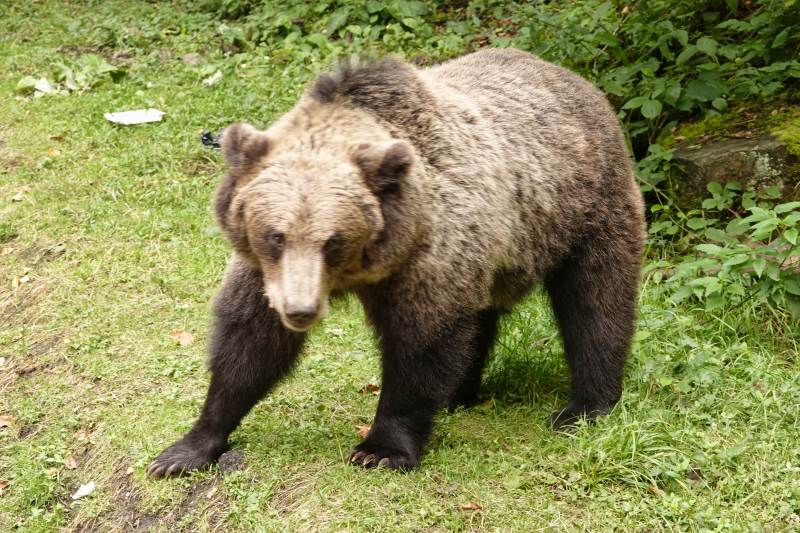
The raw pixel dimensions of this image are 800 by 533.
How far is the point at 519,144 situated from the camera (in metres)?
5.54

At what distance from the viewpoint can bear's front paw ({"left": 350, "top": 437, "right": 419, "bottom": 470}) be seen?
16.9 feet

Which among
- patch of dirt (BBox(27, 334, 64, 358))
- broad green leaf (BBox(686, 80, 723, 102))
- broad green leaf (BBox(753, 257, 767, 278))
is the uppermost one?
broad green leaf (BBox(686, 80, 723, 102))

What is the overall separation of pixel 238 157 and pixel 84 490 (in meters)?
2.27

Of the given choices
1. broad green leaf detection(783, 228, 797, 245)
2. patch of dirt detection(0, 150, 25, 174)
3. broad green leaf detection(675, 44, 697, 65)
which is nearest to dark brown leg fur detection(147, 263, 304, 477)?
broad green leaf detection(783, 228, 797, 245)

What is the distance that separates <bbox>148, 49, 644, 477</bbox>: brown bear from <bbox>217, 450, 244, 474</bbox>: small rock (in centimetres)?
5

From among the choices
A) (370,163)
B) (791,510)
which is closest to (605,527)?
(791,510)

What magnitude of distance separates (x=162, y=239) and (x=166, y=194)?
71cm

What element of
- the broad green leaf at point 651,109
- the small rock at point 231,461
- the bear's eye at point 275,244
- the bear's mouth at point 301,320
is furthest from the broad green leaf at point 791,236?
the small rock at point 231,461

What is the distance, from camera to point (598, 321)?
599cm

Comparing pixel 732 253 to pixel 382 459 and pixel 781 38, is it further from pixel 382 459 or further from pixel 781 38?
pixel 382 459

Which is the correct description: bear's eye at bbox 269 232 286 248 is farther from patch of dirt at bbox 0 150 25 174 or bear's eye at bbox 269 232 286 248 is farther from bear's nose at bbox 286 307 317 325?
patch of dirt at bbox 0 150 25 174

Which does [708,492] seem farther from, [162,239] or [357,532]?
[162,239]

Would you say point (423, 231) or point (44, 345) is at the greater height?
point (423, 231)

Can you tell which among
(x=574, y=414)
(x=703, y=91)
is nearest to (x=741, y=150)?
(x=703, y=91)
